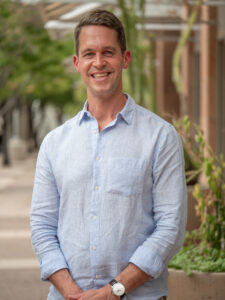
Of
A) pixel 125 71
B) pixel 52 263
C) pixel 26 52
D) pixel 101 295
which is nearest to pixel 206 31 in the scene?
pixel 125 71

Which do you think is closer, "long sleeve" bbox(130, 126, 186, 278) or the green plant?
"long sleeve" bbox(130, 126, 186, 278)

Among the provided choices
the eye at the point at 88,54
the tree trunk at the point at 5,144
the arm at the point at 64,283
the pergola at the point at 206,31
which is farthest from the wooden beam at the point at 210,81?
the tree trunk at the point at 5,144

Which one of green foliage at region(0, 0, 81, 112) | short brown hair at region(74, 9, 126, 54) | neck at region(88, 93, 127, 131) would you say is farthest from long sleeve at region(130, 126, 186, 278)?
green foliage at region(0, 0, 81, 112)

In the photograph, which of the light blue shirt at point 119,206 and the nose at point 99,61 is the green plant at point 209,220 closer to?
the light blue shirt at point 119,206

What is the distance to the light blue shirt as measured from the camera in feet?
8.52

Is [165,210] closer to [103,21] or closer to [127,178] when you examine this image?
[127,178]

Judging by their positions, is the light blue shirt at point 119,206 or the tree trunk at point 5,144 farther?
the tree trunk at point 5,144

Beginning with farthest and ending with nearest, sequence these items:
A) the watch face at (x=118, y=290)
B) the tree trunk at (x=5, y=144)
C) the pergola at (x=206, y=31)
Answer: the tree trunk at (x=5, y=144) → the pergola at (x=206, y=31) → the watch face at (x=118, y=290)

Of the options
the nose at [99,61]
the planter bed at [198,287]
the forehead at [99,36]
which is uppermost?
the forehead at [99,36]

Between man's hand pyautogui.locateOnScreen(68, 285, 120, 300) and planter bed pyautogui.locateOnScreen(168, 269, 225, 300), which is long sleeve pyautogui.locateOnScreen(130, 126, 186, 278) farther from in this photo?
planter bed pyautogui.locateOnScreen(168, 269, 225, 300)

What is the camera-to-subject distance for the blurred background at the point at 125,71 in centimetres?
841

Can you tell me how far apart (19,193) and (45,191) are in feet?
41.7

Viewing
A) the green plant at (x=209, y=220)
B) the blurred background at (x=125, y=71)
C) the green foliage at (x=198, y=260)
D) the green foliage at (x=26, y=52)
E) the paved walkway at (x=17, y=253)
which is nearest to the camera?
the green foliage at (x=198, y=260)

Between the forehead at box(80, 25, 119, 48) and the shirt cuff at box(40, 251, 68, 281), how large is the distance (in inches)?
34.8
